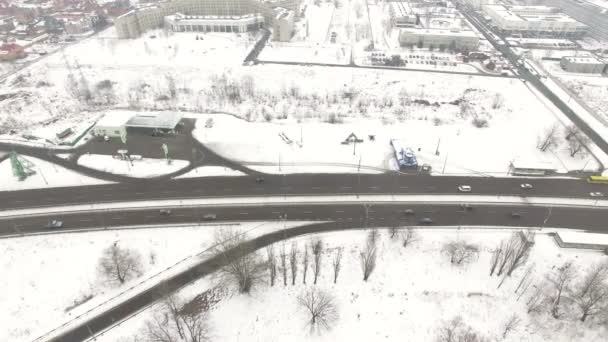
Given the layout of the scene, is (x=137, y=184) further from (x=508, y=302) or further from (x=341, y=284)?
(x=508, y=302)

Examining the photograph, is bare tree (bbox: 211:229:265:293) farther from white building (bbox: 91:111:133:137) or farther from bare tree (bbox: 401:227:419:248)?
white building (bbox: 91:111:133:137)

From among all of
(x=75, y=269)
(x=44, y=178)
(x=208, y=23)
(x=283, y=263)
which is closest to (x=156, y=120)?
(x=44, y=178)

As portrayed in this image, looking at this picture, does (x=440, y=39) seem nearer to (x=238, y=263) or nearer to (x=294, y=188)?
(x=294, y=188)

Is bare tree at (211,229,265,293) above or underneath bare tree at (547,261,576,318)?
above

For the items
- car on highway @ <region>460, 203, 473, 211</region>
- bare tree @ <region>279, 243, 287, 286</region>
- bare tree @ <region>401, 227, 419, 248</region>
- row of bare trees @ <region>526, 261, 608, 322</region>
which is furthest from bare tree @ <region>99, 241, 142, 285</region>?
row of bare trees @ <region>526, 261, 608, 322</region>

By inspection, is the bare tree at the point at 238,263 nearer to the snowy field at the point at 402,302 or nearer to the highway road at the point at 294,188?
the snowy field at the point at 402,302

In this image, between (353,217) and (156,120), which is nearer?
(353,217)

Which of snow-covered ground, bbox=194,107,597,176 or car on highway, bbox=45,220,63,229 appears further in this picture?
snow-covered ground, bbox=194,107,597,176
